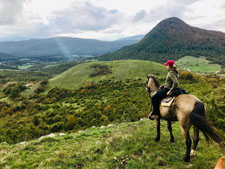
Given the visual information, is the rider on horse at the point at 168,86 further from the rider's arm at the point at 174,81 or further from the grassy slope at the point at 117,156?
the grassy slope at the point at 117,156

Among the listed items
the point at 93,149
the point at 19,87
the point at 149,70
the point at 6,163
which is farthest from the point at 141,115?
the point at 19,87

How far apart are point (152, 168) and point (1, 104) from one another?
59.2 meters

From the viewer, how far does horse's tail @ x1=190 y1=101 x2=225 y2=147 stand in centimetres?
545

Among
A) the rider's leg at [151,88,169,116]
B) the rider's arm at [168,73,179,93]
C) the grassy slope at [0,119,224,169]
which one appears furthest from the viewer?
the rider's leg at [151,88,169,116]

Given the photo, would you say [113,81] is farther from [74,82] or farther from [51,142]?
[51,142]

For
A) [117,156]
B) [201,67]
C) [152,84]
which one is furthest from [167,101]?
[201,67]

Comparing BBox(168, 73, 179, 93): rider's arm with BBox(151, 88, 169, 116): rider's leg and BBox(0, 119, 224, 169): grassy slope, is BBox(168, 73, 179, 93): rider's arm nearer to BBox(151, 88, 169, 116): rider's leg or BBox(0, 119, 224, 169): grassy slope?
BBox(151, 88, 169, 116): rider's leg

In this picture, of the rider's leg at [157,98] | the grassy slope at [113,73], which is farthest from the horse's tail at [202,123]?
the grassy slope at [113,73]

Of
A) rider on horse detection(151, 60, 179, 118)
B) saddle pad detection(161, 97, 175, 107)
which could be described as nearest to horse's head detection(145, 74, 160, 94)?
rider on horse detection(151, 60, 179, 118)

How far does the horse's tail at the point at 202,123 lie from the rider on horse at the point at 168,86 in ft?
4.70

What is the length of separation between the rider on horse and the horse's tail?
1432mm

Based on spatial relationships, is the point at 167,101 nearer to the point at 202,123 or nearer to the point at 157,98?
the point at 157,98

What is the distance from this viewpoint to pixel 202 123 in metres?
5.47

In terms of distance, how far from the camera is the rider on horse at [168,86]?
6586 mm
